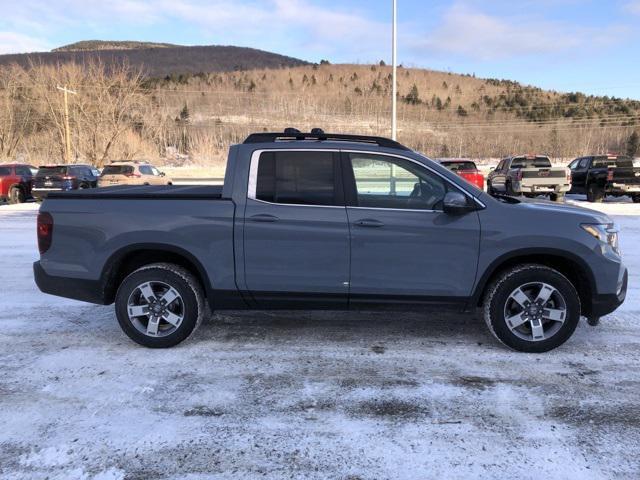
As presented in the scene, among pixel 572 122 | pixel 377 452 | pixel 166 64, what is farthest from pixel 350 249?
pixel 166 64

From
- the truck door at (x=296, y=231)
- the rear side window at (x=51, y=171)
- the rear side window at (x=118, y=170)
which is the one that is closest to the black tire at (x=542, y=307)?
the truck door at (x=296, y=231)

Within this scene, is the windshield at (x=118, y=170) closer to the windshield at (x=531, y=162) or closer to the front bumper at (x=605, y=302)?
the windshield at (x=531, y=162)

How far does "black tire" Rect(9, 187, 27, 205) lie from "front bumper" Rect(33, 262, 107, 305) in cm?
1678

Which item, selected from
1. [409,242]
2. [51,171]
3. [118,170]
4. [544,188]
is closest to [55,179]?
[51,171]

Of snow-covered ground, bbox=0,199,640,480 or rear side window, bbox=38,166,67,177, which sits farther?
rear side window, bbox=38,166,67,177

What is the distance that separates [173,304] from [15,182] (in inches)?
695

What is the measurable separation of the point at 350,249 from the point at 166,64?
13383 centimetres

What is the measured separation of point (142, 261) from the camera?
15.2ft

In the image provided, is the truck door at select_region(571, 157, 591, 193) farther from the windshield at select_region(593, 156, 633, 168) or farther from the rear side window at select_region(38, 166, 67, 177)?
the rear side window at select_region(38, 166, 67, 177)

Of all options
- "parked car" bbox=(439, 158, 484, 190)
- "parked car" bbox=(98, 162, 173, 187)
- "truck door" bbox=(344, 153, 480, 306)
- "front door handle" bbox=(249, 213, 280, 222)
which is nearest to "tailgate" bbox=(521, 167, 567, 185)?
"parked car" bbox=(439, 158, 484, 190)

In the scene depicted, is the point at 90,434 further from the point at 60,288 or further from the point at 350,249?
the point at 350,249

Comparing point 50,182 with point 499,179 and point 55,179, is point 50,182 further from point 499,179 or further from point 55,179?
point 499,179

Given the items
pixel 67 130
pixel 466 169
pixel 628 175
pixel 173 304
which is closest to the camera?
pixel 173 304

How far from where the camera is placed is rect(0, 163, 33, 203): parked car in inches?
723
